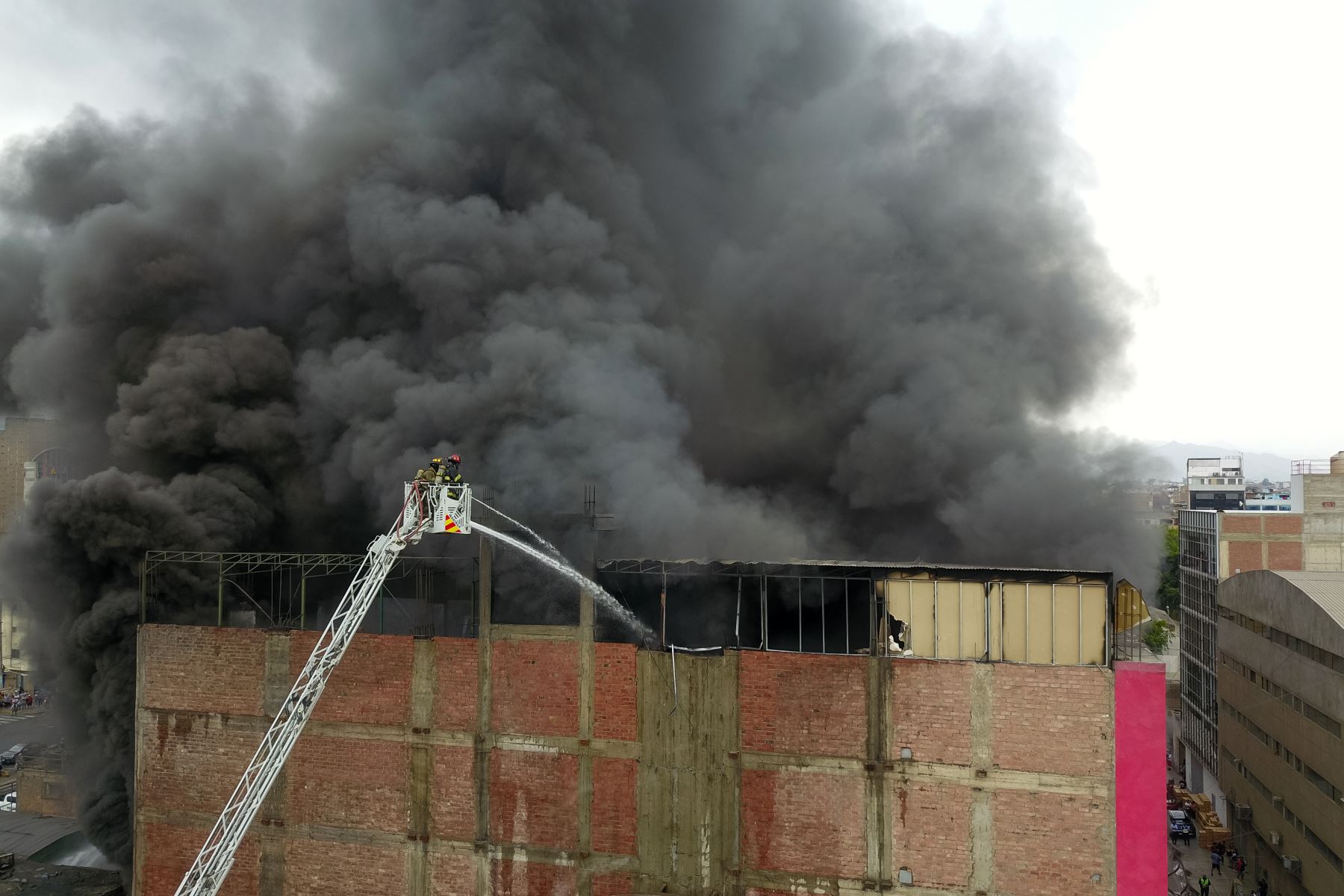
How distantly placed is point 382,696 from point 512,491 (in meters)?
4.47

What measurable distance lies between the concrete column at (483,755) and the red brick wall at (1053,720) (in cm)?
818

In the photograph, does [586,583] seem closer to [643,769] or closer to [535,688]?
[535,688]

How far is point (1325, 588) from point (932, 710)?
14391 mm

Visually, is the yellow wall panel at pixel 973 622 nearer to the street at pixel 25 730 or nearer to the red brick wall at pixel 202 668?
the red brick wall at pixel 202 668

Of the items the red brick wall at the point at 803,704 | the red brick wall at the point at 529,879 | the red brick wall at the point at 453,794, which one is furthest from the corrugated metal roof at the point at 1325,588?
the red brick wall at the point at 453,794

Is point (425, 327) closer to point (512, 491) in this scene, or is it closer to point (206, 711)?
point (512, 491)

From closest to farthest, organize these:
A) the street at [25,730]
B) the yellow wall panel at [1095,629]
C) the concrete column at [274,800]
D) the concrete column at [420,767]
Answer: the yellow wall panel at [1095,629] < the concrete column at [420,767] < the concrete column at [274,800] < the street at [25,730]

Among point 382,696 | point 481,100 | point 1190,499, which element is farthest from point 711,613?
point 1190,499

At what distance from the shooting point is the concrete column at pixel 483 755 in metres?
15.0

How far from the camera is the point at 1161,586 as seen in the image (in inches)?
2076

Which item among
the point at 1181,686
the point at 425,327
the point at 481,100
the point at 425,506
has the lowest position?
the point at 1181,686

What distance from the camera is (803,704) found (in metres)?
13.8

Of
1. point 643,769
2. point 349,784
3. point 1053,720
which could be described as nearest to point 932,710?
point 1053,720

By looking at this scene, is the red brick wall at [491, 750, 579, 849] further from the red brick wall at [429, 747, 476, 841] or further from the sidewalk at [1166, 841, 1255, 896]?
the sidewalk at [1166, 841, 1255, 896]
